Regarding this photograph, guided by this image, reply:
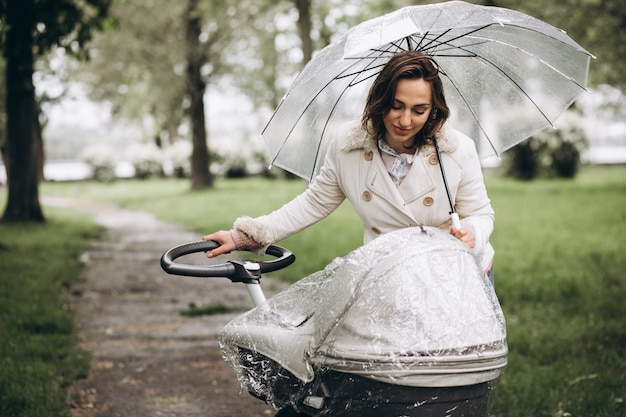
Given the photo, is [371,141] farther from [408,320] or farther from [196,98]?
[196,98]

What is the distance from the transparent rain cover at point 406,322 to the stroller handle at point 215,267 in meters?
0.35

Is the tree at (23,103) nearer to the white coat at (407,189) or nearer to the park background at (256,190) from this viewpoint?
the park background at (256,190)

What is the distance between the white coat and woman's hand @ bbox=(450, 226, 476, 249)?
0.12 metres

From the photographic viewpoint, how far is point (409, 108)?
2.64 meters

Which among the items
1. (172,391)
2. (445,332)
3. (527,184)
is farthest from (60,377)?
(527,184)

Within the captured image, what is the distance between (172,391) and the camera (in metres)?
4.73

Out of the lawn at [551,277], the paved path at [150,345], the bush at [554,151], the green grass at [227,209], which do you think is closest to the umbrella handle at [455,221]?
the lawn at [551,277]

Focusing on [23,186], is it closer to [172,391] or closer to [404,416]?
[172,391]

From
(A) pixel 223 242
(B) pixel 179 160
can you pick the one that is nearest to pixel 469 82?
(A) pixel 223 242

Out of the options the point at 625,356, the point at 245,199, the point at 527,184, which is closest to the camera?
the point at 625,356

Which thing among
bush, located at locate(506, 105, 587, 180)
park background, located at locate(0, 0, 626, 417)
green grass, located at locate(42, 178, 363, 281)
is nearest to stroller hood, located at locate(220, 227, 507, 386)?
park background, located at locate(0, 0, 626, 417)

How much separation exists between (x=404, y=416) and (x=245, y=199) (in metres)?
15.1

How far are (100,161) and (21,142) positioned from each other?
2001 cm

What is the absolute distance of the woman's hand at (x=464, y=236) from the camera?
2508 millimetres
